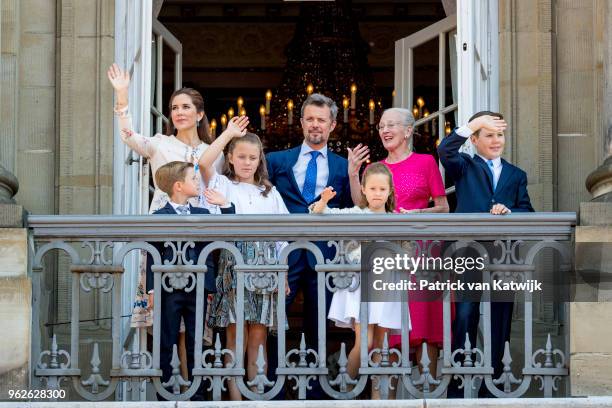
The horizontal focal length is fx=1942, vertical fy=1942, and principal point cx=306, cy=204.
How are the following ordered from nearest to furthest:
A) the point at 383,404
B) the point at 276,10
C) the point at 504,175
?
the point at 383,404 < the point at 504,175 < the point at 276,10

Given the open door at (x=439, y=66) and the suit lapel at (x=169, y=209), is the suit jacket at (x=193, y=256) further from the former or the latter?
the open door at (x=439, y=66)

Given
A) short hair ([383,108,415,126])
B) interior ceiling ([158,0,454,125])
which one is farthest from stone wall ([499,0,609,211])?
interior ceiling ([158,0,454,125])

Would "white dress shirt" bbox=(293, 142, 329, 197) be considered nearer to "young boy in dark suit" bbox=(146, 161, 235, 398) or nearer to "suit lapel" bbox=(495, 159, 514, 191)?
"young boy in dark suit" bbox=(146, 161, 235, 398)

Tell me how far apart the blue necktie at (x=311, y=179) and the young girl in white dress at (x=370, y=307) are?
25.8 inches

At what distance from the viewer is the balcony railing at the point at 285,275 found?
956 cm

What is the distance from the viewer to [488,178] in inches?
405

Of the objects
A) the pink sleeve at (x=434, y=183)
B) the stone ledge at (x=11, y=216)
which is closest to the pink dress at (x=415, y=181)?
the pink sleeve at (x=434, y=183)

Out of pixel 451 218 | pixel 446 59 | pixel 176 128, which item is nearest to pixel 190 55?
pixel 446 59

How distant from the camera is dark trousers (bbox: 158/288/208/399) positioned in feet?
32.1

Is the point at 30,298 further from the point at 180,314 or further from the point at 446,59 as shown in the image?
the point at 446,59

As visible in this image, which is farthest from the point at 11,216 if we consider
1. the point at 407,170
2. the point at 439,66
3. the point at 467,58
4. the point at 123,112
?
the point at 439,66

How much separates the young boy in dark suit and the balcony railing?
0.09m

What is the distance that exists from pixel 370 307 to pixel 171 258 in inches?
41.1

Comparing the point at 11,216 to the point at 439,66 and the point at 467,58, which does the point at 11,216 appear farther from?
the point at 439,66
